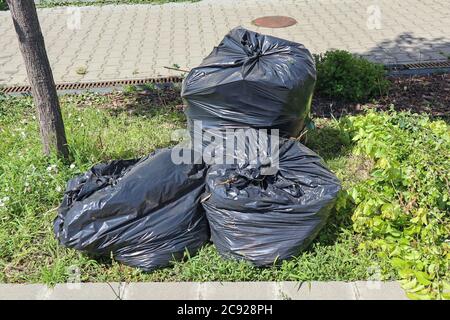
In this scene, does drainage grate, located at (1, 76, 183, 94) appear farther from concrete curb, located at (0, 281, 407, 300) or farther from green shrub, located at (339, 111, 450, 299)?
concrete curb, located at (0, 281, 407, 300)

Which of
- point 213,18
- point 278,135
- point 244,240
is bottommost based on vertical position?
point 213,18

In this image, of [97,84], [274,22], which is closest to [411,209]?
[97,84]

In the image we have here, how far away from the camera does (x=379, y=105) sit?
15.2 feet

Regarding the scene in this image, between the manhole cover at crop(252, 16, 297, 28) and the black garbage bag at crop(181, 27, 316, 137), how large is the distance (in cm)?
358

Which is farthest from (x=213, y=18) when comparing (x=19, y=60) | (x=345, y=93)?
(x=345, y=93)

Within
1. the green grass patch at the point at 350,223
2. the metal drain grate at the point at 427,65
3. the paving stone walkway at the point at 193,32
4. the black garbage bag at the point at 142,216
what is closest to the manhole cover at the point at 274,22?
the paving stone walkway at the point at 193,32

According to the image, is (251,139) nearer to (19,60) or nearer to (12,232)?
(12,232)

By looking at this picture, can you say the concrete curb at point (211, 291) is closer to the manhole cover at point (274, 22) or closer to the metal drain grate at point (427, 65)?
the metal drain grate at point (427, 65)

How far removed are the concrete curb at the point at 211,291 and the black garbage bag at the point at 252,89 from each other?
1.04 m

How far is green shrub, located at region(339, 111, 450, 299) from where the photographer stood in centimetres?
278

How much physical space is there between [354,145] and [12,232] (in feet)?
7.92

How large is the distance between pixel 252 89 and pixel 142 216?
1028 millimetres

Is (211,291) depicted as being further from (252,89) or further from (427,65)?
(427,65)

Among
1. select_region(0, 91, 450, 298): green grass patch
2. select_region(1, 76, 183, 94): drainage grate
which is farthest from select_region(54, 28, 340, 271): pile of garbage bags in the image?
select_region(1, 76, 183, 94): drainage grate
